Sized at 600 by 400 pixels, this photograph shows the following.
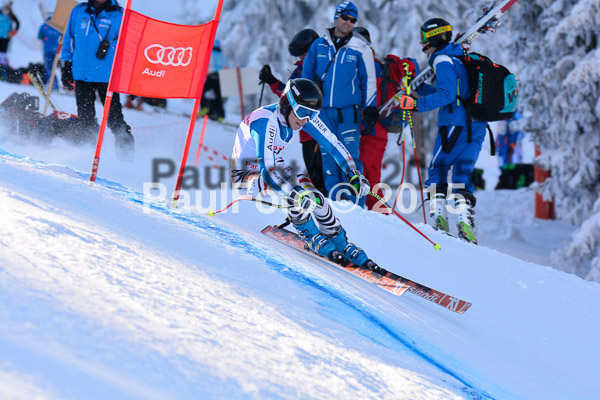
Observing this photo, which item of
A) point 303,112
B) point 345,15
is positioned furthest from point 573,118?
point 303,112

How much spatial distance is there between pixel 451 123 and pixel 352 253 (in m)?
2.18

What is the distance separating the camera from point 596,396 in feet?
10.9

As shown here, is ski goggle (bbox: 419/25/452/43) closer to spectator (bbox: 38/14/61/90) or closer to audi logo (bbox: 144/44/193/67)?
audi logo (bbox: 144/44/193/67)

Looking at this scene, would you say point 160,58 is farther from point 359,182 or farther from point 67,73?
point 67,73

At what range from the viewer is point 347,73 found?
6320 millimetres

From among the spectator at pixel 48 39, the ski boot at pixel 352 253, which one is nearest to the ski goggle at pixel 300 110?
the ski boot at pixel 352 253

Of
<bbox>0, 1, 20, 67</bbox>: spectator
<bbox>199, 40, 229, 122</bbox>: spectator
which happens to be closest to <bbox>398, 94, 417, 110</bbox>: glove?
<bbox>0, 1, 20, 67</bbox>: spectator

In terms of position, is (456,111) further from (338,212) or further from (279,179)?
(279,179)

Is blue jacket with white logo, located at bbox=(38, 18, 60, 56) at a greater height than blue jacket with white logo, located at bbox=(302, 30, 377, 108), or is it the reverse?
blue jacket with white logo, located at bbox=(38, 18, 60, 56)

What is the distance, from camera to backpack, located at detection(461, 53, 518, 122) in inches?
224

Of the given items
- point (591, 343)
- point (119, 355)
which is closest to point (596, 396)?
point (591, 343)

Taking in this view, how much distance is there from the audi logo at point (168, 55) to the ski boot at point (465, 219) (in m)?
3.11

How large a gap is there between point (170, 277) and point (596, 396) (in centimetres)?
261

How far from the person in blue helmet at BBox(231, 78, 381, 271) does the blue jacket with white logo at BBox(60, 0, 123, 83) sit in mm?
2723
